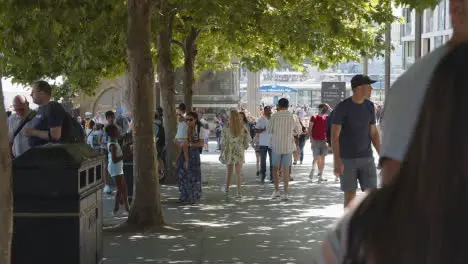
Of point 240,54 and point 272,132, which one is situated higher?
point 240,54

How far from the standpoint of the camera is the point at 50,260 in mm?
6523

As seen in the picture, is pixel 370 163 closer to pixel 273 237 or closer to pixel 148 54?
pixel 273 237

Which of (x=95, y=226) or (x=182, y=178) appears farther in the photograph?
(x=182, y=178)

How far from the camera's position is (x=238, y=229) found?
462 inches

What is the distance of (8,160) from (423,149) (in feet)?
12.4

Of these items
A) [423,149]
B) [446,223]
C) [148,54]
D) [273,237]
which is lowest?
[273,237]

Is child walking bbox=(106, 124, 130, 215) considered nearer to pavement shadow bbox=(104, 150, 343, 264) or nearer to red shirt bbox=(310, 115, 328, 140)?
pavement shadow bbox=(104, 150, 343, 264)

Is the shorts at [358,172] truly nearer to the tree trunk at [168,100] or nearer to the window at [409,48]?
the tree trunk at [168,100]

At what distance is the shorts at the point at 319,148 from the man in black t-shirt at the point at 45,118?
10824mm

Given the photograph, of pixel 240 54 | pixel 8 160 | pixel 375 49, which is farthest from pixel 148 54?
pixel 240 54

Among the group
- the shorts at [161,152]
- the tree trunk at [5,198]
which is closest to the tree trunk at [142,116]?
the tree trunk at [5,198]

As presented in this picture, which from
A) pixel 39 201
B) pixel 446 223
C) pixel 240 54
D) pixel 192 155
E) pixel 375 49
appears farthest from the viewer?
pixel 240 54

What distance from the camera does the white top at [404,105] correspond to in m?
1.97

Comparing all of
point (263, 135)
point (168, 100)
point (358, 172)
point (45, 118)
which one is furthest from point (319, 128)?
point (45, 118)
